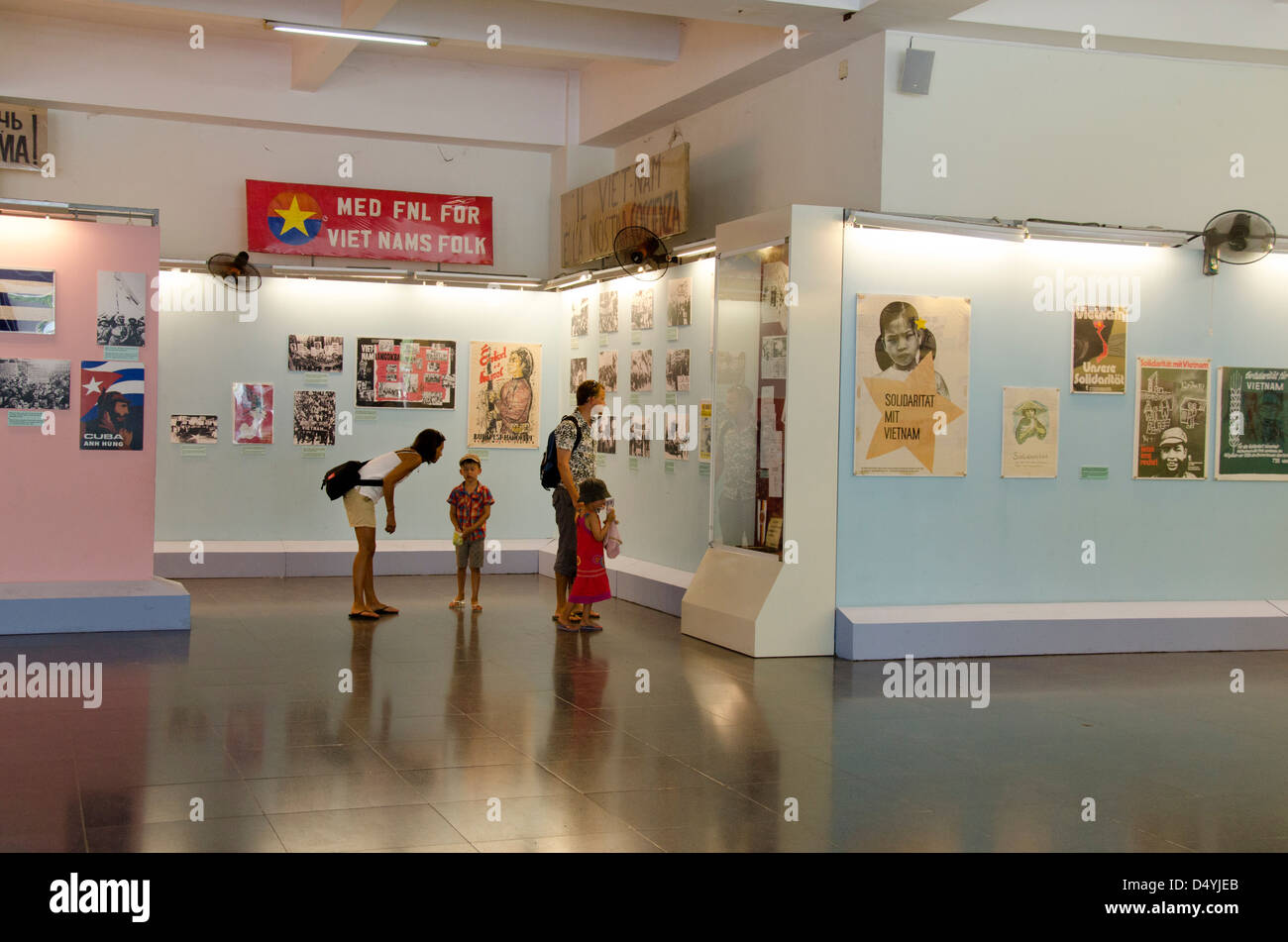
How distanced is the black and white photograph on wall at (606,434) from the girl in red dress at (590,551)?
2.91m

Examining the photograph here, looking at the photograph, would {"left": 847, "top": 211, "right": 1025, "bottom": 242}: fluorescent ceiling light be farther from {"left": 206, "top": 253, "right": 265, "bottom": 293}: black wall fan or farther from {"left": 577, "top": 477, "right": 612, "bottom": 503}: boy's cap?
{"left": 206, "top": 253, "right": 265, "bottom": 293}: black wall fan

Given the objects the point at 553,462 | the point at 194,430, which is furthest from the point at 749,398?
the point at 194,430

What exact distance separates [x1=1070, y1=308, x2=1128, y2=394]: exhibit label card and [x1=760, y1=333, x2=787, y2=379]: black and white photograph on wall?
2285 millimetres

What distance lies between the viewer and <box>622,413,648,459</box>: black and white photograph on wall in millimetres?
12117

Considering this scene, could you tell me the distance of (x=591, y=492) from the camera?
9672 millimetres

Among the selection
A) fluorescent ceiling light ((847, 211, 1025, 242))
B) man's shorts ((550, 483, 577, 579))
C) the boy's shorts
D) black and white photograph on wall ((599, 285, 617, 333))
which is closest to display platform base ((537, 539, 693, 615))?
man's shorts ((550, 483, 577, 579))

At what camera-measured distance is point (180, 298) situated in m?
13.3

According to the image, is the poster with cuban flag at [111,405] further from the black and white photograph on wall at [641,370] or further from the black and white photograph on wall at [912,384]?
the black and white photograph on wall at [912,384]

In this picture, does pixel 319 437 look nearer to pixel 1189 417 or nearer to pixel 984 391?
pixel 984 391

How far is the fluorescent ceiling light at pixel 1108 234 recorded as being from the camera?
928 cm

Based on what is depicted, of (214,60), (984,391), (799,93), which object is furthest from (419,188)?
(984,391)

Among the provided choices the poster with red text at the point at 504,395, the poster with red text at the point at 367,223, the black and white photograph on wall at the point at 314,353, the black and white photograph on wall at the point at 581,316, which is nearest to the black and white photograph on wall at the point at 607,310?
the black and white photograph on wall at the point at 581,316

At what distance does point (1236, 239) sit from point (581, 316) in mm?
6464
